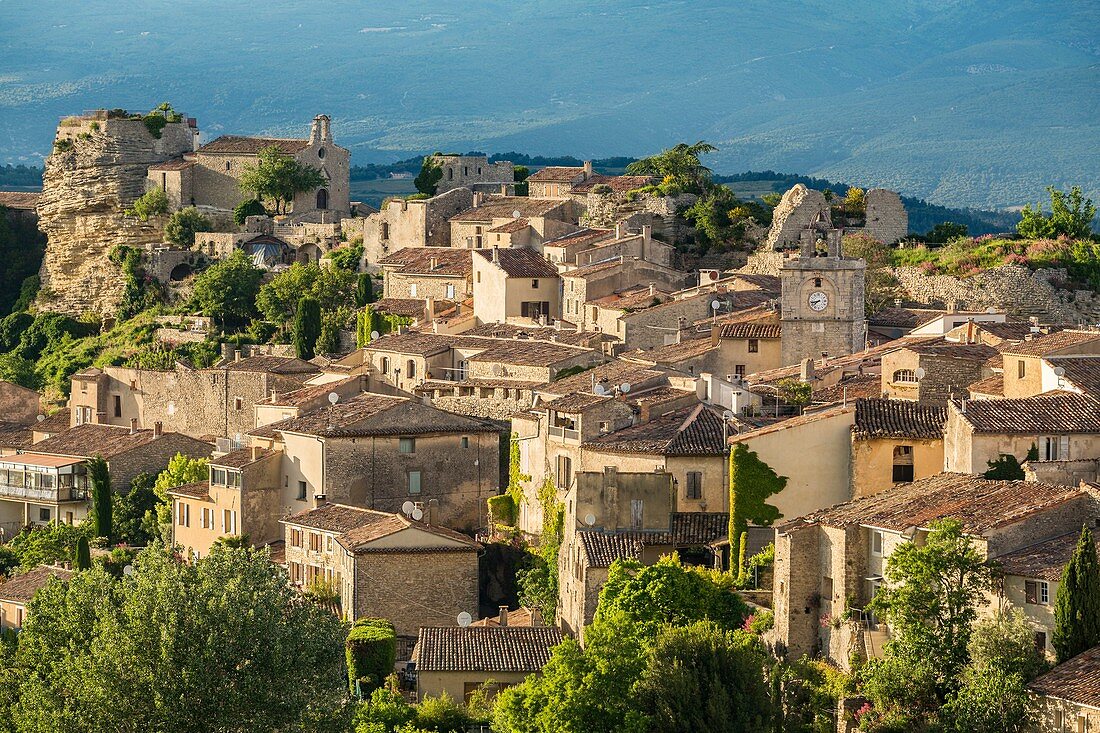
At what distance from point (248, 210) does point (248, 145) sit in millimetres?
4104

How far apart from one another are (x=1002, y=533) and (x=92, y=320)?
2224 inches

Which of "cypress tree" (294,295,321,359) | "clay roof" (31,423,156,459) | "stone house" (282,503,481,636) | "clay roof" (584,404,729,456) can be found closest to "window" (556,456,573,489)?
"clay roof" (584,404,729,456)

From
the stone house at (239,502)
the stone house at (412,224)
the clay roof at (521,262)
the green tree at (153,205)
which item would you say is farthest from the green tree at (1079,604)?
the green tree at (153,205)

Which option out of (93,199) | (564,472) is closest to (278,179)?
(93,199)

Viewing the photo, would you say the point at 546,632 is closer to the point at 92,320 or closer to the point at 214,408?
the point at 214,408

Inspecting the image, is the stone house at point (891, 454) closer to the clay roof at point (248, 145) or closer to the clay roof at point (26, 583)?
the clay roof at point (26, 583)

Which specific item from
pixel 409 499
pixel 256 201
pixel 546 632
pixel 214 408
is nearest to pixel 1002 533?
pixel 546 632

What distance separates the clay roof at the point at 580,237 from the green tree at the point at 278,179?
17.8 meters

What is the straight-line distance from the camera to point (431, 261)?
7525 centimetres

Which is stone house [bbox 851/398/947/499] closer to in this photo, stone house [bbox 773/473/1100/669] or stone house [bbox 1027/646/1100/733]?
stone house [bbox 773/473/1100/669]

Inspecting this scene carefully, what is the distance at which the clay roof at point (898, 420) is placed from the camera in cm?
4412

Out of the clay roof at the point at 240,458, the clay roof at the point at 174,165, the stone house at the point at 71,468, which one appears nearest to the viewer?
the clay roof at the point at 240,458

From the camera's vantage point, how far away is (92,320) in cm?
8800

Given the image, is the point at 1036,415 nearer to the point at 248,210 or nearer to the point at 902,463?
the point at 902,463
